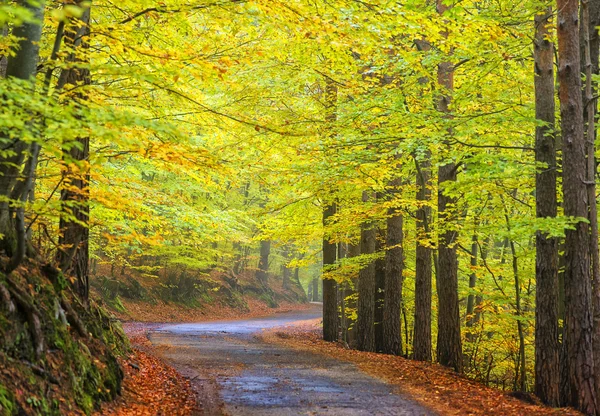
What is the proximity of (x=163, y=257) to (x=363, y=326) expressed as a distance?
14.6 metres

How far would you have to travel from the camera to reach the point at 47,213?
19.2 ft

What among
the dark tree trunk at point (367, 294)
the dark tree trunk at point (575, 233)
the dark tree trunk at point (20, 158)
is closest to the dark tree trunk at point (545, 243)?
the dark tree trunk at point (575, 233)

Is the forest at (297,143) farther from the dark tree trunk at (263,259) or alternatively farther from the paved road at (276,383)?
the dark tree trunk at (263,259)

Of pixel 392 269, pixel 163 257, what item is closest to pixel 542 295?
pixel 392 269

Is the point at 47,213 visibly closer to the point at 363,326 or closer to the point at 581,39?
the point at 581,39

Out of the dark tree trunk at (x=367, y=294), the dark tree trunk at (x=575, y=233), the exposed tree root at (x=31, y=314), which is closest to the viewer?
the exposed tree root at (x=31, y=314)

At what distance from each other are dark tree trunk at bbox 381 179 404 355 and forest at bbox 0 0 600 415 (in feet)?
0.20

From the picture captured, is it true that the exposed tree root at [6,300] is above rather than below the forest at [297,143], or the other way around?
below

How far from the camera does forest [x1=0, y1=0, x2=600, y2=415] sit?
246 inches

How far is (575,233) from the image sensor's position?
921cm

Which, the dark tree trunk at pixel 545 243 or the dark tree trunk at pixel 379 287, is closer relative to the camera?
the dark tree trunk at pixel 545 243

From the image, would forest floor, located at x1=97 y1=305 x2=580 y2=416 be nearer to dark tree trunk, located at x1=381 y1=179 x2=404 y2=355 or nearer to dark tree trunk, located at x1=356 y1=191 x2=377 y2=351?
dark tree trunk, located at x1=381 y1=179 x2=404 y2=355

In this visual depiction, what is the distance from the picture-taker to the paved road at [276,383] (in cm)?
864

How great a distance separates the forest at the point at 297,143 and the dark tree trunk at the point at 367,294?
0.08 meters
